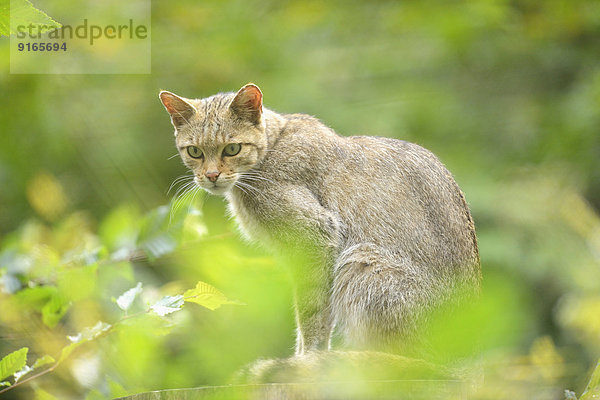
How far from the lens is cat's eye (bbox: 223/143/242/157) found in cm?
371

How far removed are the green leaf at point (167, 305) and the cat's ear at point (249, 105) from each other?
1.54m

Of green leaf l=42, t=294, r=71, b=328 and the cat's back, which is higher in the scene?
the cat's back

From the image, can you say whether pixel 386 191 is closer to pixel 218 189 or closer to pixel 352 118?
pixel 218 189

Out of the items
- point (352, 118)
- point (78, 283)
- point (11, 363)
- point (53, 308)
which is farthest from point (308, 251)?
point (352, 118)

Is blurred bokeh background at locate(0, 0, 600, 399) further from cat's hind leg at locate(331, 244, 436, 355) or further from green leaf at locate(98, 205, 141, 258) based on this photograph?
cat's hind leg at locate(331, 244, 436, 355)

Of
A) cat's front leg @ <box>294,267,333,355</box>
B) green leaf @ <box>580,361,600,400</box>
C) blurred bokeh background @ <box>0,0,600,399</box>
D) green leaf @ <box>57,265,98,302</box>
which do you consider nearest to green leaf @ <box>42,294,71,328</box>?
green leaf @ <box>57,265,98,302</box>

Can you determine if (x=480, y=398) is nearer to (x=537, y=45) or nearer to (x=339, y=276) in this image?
(x=339, y=276)

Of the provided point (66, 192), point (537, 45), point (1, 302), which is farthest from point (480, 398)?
point (537, 45)

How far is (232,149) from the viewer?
12.2 feet

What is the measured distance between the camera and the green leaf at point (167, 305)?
2.23 metres

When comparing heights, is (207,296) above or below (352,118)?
below

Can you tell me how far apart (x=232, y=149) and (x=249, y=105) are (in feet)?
0.77

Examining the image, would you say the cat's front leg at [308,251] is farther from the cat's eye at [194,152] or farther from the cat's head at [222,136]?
the cat's eye at [194,152]

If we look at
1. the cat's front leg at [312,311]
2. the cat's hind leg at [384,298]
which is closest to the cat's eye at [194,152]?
the cat's front leg at [312,311]
